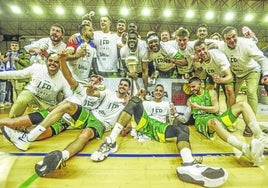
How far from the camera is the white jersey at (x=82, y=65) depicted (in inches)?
155

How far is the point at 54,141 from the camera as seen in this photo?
314cm

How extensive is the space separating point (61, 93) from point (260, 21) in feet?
11.8

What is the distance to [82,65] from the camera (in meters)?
3.97

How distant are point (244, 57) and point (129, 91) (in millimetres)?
1811

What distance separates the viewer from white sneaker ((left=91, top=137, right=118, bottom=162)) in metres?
2.46

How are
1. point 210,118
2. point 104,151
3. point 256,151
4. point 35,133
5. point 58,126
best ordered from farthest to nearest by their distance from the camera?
point 58,126
point 210,118
point 35,133
point 104,151
point 256,151

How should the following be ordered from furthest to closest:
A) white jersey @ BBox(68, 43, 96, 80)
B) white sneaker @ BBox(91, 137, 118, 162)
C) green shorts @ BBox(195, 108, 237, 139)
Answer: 1. white jersey @ BBox(68, 43, 96, 80)
2. green shorts @ BBox(195, 108, 237, 139)
3. white sneaker @ BBox(91, 137, 118, 162)

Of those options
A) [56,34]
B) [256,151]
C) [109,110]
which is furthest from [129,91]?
[256,151]

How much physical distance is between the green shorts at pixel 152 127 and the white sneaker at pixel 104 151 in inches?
21.1

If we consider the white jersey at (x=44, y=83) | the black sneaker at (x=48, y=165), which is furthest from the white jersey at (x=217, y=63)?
the black sneaker at (x=48, y=165)

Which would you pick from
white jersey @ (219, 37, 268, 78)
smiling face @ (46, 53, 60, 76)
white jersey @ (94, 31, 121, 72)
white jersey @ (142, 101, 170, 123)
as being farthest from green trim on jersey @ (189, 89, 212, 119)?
smiling face @ (46, 53, 60, 76)

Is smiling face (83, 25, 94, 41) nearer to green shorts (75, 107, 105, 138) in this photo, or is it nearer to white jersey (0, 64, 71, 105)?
white jersey (0, 64, 71, 105)

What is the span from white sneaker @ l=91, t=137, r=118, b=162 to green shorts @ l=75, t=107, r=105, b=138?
389 millimetres

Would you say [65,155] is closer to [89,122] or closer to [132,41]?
[89,122]
